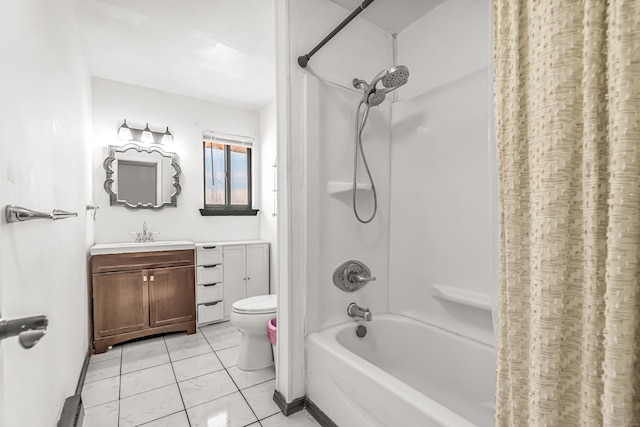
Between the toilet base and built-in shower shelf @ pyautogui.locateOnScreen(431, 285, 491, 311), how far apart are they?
1294mm

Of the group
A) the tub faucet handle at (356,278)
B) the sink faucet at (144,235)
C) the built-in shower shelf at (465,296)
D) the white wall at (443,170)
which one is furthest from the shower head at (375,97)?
the sink faucet at (144,235)

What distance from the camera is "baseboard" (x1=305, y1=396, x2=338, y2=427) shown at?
4.74ft

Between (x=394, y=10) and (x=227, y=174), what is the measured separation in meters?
2.42

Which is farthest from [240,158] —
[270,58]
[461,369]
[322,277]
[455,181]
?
[461,369]

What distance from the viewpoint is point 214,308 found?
294 cm

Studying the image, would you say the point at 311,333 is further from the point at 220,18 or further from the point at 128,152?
the point at 128,152

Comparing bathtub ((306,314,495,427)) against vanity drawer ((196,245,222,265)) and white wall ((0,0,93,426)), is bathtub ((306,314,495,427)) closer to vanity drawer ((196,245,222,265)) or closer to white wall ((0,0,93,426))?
white wall ((0,0,93,426))

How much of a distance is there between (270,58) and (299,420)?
263cm

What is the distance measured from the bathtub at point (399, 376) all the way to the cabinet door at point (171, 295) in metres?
1.63

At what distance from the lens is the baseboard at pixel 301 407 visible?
4.91 ft

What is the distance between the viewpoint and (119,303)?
95.7 inches

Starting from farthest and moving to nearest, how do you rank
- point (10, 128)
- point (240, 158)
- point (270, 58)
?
point (240, 158) < point (270, 58) < point (10, 128)

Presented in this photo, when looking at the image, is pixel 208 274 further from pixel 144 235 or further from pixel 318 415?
pixel 318 415

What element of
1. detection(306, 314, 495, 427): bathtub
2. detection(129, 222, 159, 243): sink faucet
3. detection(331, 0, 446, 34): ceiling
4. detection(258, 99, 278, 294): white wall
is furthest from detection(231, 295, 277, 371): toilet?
detection(331, 0, 446, 34): ceiling
